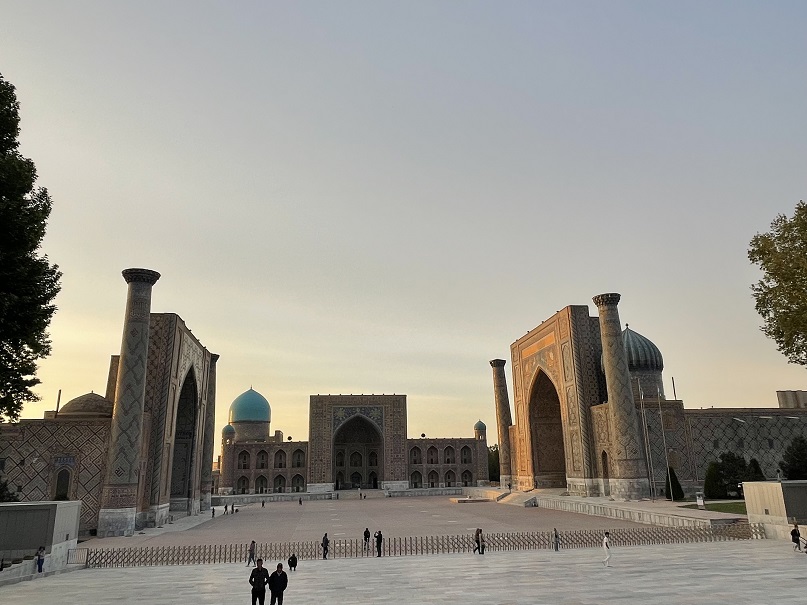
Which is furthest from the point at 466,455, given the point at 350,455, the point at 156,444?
the point at 156,444

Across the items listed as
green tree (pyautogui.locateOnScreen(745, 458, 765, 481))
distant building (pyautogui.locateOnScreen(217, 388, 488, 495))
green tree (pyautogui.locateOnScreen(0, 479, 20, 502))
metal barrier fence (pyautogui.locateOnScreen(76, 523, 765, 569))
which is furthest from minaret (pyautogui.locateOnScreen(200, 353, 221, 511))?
green tree (pyautogui.locateOnScreen(745, 458, 765, 481))

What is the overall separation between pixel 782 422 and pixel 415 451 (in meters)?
34.6

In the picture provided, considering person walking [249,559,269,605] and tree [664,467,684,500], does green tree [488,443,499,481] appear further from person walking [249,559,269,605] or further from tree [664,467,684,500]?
person walking [249,559,269,605]

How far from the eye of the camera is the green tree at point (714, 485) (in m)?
26.8

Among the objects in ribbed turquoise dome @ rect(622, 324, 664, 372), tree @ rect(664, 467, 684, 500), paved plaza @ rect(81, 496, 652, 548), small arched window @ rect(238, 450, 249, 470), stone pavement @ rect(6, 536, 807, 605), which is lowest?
paved plaza @ rect(81, 496, 652, 548)

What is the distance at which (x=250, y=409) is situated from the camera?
63.3 m

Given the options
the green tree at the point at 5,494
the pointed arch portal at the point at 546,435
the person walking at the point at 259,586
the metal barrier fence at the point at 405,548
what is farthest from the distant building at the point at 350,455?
the person walking at the point at 259,586

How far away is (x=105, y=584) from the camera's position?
12086 mm

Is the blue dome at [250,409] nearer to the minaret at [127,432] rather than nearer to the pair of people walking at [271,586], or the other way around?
the minaret at [127,432]

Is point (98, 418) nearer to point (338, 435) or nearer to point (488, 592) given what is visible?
point (488, 592)

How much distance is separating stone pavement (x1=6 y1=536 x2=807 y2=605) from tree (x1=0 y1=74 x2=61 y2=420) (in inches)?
190

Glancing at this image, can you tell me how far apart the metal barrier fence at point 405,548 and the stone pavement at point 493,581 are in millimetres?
879

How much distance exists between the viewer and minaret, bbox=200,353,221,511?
119 feet

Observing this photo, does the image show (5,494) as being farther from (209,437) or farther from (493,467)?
(493,467)
